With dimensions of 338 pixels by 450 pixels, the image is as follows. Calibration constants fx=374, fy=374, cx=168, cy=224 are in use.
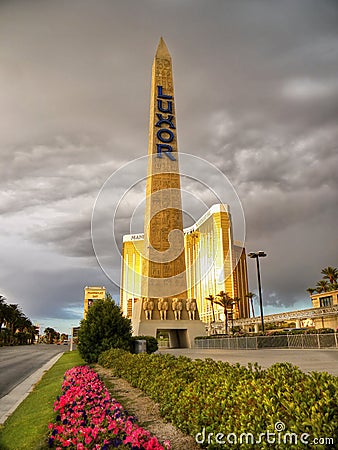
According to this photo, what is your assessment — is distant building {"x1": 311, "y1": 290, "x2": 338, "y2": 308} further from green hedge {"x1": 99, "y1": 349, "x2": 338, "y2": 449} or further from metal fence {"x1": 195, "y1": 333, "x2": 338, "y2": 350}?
green hedge {"x1": 99, "y1": 349, "x2": 338, "y2": 449}

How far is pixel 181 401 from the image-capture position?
677 cm

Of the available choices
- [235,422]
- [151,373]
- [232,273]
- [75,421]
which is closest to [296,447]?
[235,422]

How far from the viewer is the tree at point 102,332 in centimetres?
2011

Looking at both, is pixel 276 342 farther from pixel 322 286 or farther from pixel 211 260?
pixel 211 260

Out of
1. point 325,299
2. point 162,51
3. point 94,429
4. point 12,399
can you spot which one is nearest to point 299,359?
point 12,399

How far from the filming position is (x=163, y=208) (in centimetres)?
3981

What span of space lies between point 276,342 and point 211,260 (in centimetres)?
8812

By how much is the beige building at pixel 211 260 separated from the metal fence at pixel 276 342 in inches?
2515

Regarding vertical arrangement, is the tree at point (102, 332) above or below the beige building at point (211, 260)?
below

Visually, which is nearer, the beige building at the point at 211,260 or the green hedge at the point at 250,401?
the green hedge at the point at 250,401

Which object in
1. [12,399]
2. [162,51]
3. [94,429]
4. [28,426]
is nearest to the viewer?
[94,429]

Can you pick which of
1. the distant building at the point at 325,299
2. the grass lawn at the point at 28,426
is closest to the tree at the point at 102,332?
the grass lawn at the point at 28,426

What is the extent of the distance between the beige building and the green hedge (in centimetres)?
9311

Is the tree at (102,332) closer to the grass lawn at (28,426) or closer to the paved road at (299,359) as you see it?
the paved road at (299,359)
